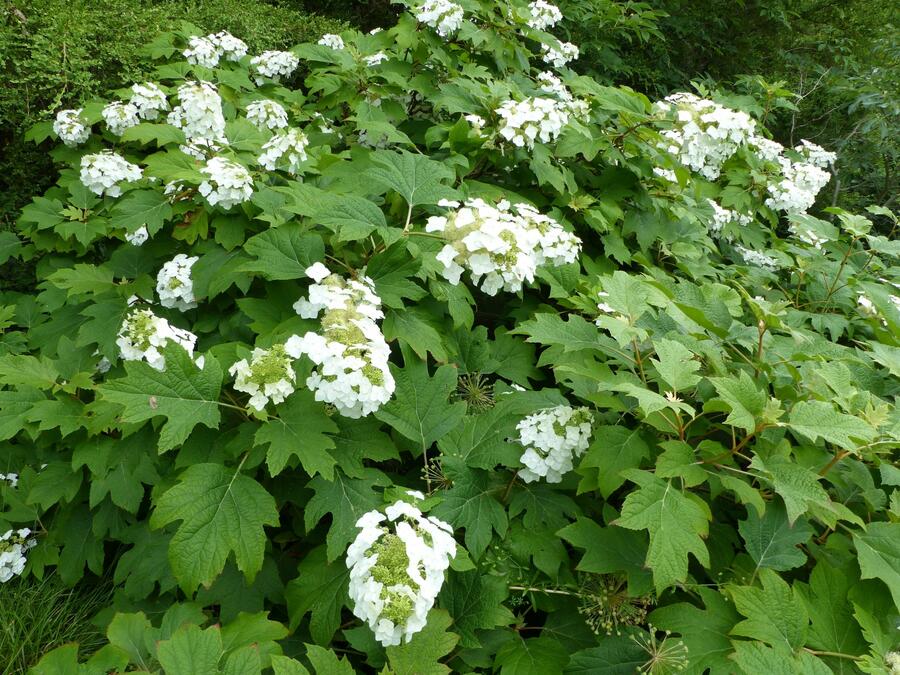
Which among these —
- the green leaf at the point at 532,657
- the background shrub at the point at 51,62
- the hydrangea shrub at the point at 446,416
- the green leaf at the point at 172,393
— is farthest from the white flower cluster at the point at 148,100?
the green leaf at the point at 532,657

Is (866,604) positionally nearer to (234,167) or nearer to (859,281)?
(859,281)

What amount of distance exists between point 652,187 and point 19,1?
164 inches

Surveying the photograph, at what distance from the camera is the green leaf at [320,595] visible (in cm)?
A: 176

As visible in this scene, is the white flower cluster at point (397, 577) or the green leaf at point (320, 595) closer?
the white flower cluster at point (397, 577)

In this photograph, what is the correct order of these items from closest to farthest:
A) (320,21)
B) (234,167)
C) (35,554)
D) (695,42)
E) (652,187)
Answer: (234,167) < (35,554) < (652,187) < (320,21) < (695,42)

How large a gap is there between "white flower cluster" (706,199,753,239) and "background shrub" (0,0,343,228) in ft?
12.4

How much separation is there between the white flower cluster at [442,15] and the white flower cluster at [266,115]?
95 cm

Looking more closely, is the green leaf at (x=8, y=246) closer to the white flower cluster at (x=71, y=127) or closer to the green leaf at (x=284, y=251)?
the white flower cluster at (x=71, y=127)

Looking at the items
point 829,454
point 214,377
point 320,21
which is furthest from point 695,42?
point 214,377

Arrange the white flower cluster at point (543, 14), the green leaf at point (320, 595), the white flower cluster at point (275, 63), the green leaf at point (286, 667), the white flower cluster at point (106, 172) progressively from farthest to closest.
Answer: the white flower cluster at point (543, 14)
the white flower cluster at point (275, 63)
the white flower cluster at point (106, 172)
the green leaf at point (320, 595)
the green leaf at point (286, 667)

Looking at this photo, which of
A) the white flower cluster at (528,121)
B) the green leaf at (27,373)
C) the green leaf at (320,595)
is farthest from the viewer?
the white flower cluster at (528,121)

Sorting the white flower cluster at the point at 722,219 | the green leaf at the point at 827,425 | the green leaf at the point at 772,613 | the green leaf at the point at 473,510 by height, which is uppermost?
the green leaf at the point at 827,425

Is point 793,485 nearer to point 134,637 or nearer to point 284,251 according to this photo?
point 284,251

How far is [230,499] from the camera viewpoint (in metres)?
1.71
